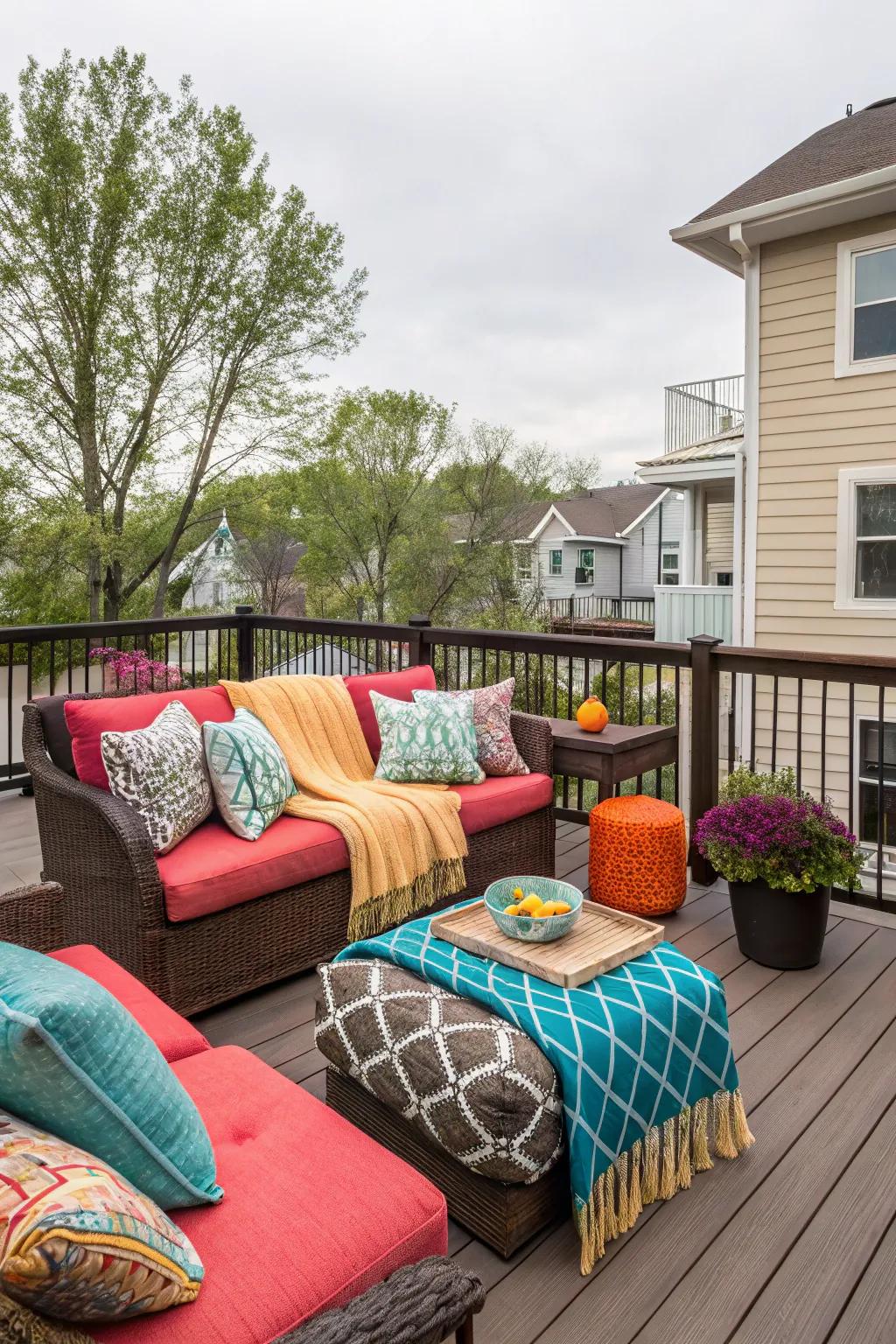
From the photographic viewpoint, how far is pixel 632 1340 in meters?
1.44

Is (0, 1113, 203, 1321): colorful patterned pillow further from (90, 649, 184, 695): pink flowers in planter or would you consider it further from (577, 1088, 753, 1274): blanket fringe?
(90, 649, 184, 695): pink flowers in planter

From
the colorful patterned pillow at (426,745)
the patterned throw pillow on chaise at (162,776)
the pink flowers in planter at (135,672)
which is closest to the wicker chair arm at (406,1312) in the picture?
the patterned throw pillow on chaise at (162,776)

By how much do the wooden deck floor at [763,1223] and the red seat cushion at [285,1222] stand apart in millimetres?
473

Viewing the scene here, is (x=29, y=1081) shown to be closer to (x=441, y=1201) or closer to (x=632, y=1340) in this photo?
(x=441, y=1201)

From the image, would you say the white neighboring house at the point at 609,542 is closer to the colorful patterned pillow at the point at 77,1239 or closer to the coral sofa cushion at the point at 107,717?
the coral sofa cushion at the point at 107,717

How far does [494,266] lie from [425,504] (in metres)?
4.48

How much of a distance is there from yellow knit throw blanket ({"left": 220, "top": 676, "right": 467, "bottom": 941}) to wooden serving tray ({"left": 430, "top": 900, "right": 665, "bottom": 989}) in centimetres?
78

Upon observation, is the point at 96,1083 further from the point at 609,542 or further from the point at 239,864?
the point at 609,542

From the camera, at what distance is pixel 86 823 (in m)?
2.50

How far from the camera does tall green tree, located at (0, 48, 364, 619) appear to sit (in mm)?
10820

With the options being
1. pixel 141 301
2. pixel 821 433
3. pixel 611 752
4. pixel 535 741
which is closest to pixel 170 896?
pixel 535 741

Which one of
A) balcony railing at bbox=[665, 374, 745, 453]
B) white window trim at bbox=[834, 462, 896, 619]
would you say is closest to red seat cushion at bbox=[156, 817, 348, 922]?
white window trim at bbox=[834, 462, 896, 619]

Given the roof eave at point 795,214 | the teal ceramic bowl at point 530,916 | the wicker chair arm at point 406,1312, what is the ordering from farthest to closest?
the roof eave at point 795,214, the teal ceramic bowl at point 530,916, the wicker chair arm at point 406,1312

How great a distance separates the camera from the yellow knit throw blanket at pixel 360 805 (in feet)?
9.43
